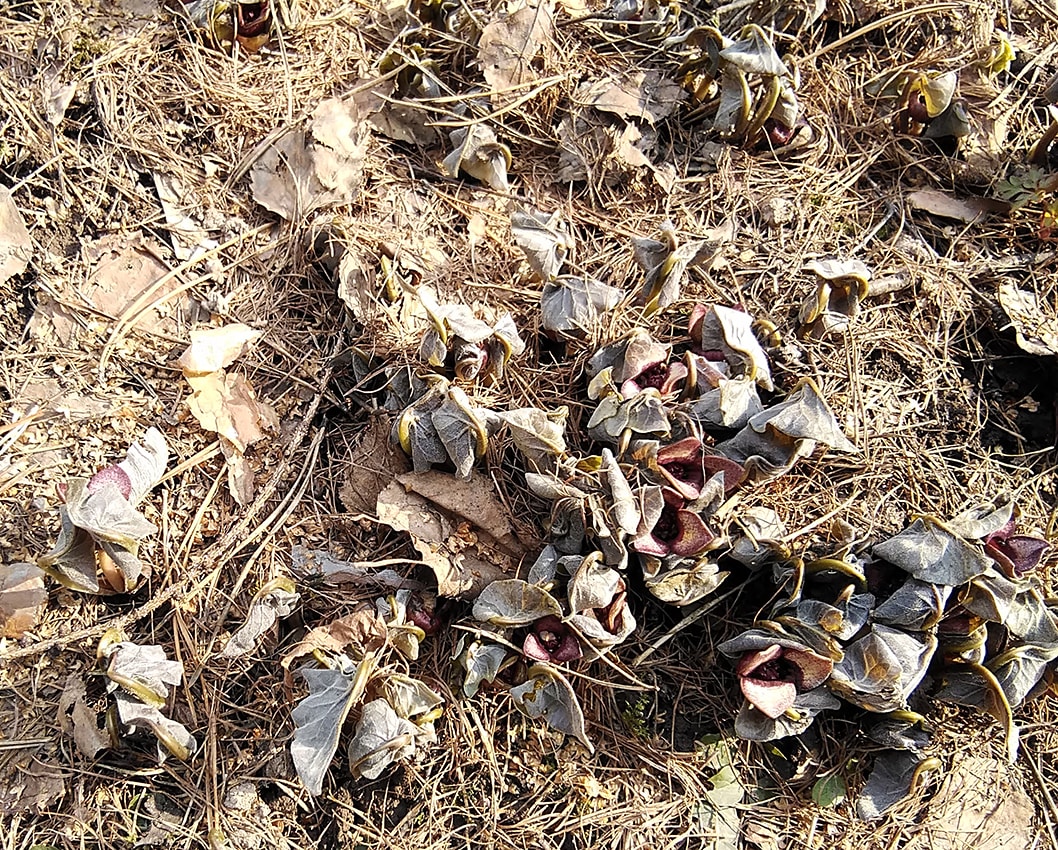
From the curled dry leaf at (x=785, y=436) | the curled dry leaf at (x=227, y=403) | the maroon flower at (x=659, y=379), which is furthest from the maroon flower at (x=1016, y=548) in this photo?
the curled dry leaf at (x=227, y=403)

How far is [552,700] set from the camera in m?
1.91

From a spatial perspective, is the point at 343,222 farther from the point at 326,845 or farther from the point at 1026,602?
the point at 1026,602

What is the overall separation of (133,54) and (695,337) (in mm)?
1974

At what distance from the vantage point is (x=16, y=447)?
6.91 ft

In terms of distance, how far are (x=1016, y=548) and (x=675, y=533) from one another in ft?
2.75

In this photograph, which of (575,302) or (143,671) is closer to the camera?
(143,671)

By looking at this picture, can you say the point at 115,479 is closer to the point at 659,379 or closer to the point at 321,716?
the point at 321,716

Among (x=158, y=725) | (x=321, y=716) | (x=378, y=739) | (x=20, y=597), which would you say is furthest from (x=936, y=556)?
(x=20, y=597)

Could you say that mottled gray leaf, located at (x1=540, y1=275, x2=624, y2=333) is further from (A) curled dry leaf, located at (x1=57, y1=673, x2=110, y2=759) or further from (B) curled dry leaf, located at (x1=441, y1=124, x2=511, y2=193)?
(A) curled dry leaf, located at (x1=57, y1=673, x2=110, y2=759)

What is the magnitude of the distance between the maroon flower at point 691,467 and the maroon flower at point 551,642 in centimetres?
44

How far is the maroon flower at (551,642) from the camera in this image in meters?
1.92

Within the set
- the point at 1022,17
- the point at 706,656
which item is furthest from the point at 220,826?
the point at 1022,17

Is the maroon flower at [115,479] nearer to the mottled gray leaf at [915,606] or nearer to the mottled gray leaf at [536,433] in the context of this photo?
the mottled gray leaf at [536,433]

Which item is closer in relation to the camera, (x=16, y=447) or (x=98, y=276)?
(x=16, y=447)
